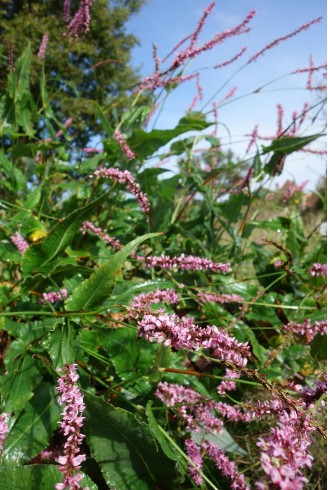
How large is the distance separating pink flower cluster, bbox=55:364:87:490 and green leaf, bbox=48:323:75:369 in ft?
0.47

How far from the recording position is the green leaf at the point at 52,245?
3.14 ft

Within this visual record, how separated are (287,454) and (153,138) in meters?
1.13

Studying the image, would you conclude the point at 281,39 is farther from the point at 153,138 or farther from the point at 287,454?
the point at 287,454

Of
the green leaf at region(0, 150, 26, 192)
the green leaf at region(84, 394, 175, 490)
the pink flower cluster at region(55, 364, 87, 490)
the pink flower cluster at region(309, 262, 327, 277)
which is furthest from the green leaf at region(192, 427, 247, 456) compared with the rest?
the green leaf at region(0, 150, 26, 192)

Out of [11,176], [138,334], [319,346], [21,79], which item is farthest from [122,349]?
[21,79]

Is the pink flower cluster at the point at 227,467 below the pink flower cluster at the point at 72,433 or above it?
below

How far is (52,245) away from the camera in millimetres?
989

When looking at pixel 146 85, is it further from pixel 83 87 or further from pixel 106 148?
pixel 83 87

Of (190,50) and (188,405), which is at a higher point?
(190,50)

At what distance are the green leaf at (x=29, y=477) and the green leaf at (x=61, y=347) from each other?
16 centimetres

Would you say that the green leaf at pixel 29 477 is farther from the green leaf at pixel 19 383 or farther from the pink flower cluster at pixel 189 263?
the pink flower cluster at pixel 189 263

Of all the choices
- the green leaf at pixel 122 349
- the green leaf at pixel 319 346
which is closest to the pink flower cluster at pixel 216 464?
the green leaf at pixel 122 349

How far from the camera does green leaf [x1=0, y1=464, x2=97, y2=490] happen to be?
62 cm

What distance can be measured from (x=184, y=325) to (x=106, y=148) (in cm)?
103
